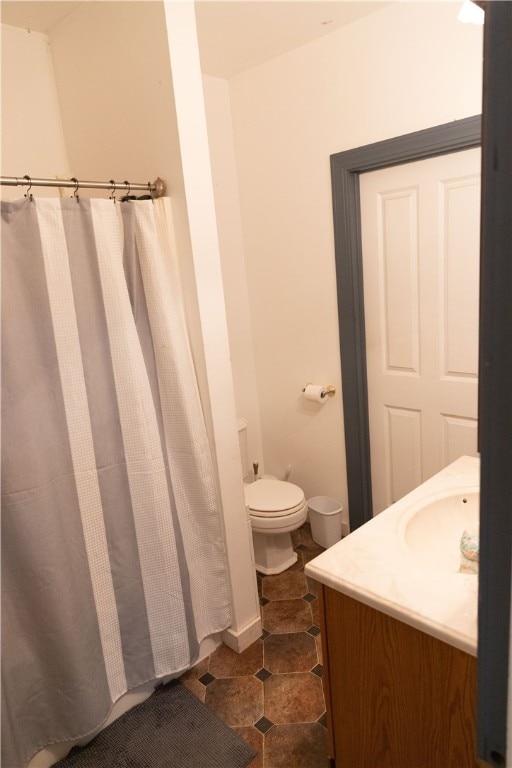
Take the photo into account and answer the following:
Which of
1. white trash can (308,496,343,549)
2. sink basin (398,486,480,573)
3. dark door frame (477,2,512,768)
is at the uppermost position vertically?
dark door frame (477,2,512,768)

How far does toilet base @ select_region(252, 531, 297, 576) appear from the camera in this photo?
2527mm

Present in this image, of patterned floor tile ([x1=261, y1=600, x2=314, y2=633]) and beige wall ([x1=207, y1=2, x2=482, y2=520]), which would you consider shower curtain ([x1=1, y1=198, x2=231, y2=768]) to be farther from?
beige wall ([x1=207, y1=2, x2=482, y2=520])

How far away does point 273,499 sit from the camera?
2.51 m

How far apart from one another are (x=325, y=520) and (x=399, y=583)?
1634 millimetres

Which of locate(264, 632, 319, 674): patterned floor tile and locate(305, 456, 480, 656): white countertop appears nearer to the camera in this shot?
locate(305, 456, 480, 656): white countertop

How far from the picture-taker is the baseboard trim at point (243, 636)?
78.8 inches

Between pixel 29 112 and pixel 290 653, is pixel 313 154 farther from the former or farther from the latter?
pixel 290 653

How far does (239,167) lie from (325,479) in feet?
6.02

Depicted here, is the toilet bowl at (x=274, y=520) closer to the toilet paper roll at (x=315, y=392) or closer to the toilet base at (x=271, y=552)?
the toilet base at (x=271, y=552)

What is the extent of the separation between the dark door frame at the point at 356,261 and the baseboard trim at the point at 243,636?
2.93 feet

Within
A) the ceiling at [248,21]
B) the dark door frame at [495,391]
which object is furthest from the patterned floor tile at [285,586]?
the ceiling at [248,21]

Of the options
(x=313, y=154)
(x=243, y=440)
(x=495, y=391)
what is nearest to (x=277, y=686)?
(x=243, y=440)

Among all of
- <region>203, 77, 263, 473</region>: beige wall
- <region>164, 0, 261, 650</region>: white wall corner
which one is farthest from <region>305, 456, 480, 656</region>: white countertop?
<region>203, 77, 263, 473</region>: beige wall

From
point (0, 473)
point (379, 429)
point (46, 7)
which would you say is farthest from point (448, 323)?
point (46, 7)
